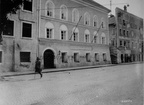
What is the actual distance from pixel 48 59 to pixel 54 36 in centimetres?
328

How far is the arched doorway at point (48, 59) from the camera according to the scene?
1977 centimetres

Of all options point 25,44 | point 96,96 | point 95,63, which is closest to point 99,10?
point 95,63

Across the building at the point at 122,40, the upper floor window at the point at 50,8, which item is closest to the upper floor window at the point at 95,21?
the building at the point at 122,40

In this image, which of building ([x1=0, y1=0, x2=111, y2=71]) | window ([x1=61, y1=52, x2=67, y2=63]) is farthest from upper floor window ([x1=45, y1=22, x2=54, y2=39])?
window ([x1=61, y1=52, x2=67, y2=63])

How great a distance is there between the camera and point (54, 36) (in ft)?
67.2

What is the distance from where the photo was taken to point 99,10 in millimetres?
28281

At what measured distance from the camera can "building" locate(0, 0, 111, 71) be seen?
16.6 metres

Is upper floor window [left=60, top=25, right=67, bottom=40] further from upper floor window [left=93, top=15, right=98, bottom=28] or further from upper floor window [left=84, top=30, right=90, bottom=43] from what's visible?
upper floor window [left=93, top=15, right=98, bottom=28]

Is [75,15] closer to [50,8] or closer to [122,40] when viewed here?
[50,8]

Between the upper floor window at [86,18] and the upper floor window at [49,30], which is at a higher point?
the upper floor window at [86,18]

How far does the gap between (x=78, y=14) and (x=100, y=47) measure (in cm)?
801

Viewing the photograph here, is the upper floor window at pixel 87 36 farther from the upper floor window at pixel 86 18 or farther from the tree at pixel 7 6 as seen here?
the tree at pixel 7 6

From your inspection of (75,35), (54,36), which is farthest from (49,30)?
(75,35)

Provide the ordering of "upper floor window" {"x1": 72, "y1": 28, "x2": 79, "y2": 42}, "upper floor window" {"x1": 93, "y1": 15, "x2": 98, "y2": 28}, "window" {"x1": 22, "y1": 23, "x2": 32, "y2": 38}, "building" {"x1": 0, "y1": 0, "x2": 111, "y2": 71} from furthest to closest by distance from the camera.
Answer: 1. "upper floor window" {"x1": 93, "y1": 15, "x2": 98, "y2": 28}
2. "upper floor window" {"x1": 72, "y1": 28, "x2": 79, "y2": 42}
3. "window" {"x1": 22, "y1": 23, "x2": 32, "y2": 38}
4. "building" {"x1": 0, "y1": 0, "x2": 111, "y2": 71}
